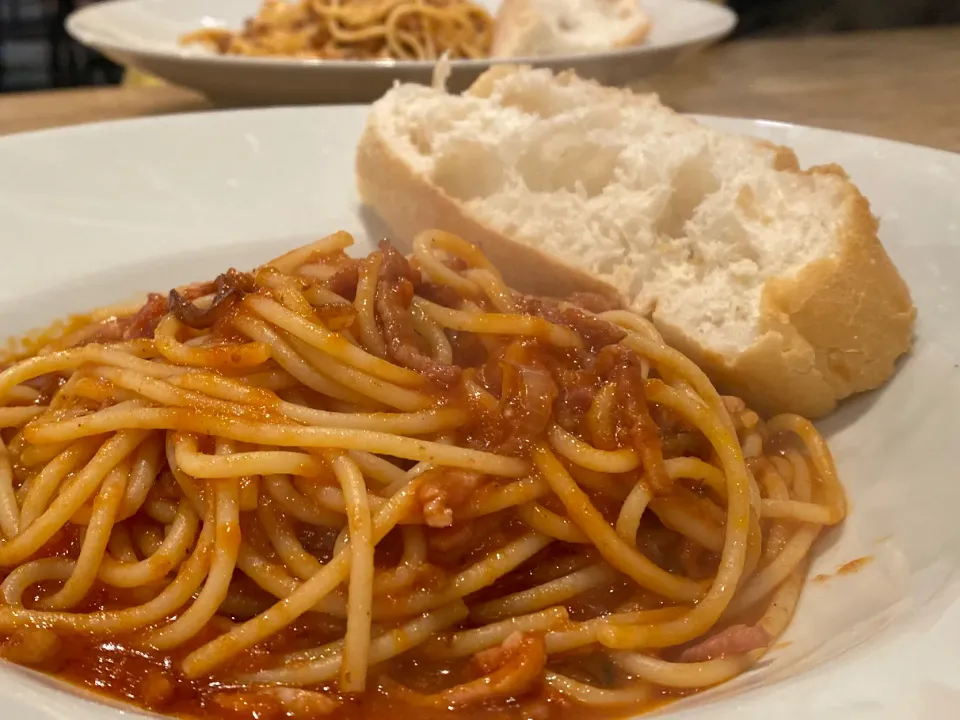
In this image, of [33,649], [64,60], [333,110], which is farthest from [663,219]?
[64,60]

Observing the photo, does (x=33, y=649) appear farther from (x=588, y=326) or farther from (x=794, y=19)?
(x=794, y=19)

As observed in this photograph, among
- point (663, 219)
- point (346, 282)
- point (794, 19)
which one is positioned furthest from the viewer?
point (794, 19)

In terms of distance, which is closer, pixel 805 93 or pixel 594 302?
pixel 594 302

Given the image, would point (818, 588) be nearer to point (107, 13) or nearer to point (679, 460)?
point (679, 460)

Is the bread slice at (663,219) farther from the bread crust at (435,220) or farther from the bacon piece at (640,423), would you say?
the bacon piece at (640,423)

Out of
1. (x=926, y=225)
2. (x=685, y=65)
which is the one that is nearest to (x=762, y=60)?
(x=685, y=65)

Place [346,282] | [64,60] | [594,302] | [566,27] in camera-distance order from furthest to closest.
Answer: [64,60] → [566,27] → [594,302] → [346,282]

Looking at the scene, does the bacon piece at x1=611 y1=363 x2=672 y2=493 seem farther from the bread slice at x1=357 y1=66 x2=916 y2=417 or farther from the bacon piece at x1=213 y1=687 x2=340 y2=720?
the bacon piece at x1=213 y1=687 x2=340 y2=720
